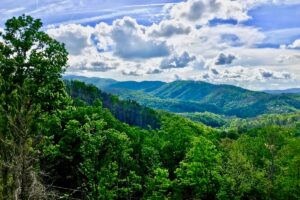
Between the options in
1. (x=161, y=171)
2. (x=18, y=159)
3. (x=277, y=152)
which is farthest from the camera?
(x=277, y=152)

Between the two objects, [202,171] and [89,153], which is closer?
[89,153]

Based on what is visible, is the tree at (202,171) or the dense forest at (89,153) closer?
the dense forest at (89,153)

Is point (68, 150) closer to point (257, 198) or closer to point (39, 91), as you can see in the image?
point (39, 91)

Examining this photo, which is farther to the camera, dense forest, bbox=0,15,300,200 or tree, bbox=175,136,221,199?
tree, bbox=175,136,221,199

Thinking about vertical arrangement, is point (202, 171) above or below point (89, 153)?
below

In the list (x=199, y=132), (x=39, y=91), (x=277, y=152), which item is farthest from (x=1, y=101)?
(x=199, y=132)

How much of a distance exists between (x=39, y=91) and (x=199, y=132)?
63406mm

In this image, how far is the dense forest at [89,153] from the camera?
2044 centimetres

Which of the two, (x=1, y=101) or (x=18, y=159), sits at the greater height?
(x=1, y=101)

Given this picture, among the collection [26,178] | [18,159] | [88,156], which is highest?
[18,159]

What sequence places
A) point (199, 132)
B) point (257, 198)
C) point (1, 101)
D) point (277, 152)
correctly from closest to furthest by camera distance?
1. point (1, 101)
2. point (257, 198)
3. point (277, 152)
4. point (199, 132)

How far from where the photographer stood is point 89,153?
39875 millimetres

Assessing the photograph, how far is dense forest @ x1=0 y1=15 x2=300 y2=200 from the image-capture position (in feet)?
67.1

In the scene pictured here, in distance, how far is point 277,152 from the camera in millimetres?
72625
